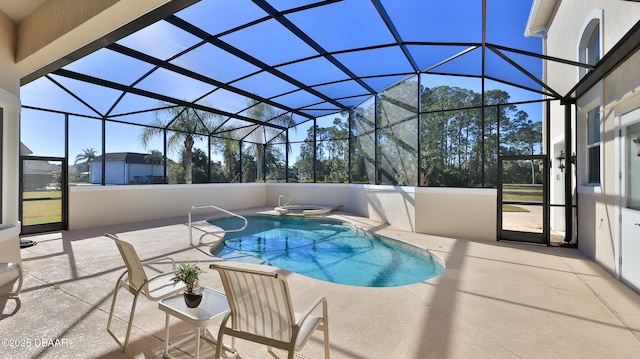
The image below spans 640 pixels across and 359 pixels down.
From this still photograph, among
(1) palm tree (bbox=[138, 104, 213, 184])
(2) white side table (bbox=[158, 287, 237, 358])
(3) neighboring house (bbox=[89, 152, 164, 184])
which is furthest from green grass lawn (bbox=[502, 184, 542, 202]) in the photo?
(3) neighboring house (bbox=[89, 152, 164, 184])

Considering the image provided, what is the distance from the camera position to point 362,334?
270 centimetres

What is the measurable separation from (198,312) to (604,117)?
20.9ft

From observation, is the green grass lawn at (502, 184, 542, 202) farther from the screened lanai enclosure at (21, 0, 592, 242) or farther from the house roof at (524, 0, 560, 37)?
the house roof at (524, 0, 560, 37)

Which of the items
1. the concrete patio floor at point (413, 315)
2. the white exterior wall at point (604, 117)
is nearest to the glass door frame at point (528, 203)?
the white exterior wall at point (604, 117)

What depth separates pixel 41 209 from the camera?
7.66m

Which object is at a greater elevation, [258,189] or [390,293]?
[258,189]

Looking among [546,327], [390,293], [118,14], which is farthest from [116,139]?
[546,327]

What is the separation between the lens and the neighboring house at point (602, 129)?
3965 mm

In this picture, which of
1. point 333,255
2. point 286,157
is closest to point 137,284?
point 333,255

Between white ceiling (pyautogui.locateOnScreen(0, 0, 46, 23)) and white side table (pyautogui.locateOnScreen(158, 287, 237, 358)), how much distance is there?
435cm

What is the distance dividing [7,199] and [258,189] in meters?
9.66

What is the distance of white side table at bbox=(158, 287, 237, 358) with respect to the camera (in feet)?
6.90

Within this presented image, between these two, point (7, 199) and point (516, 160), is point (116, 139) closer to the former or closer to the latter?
point (7, 199)

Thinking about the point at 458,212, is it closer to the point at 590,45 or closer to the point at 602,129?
the point at 602,129
